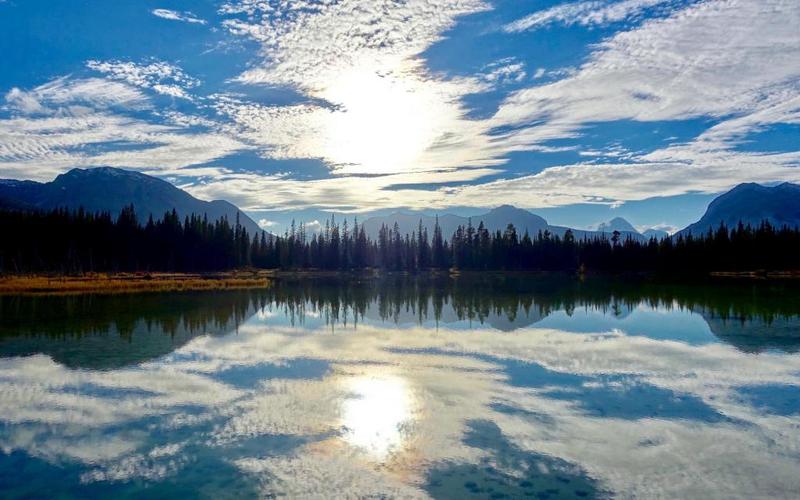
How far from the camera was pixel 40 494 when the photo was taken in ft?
42.7

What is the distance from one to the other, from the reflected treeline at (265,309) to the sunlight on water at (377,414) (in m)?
12.9

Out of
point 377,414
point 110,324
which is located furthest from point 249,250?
point 377,414

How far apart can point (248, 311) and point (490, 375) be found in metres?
33.8

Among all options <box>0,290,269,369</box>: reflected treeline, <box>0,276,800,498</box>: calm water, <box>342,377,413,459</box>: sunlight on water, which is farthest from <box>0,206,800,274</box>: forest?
<box>342,377,413,459</box>: sunlight on water

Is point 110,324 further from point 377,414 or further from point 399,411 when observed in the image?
point 399,411

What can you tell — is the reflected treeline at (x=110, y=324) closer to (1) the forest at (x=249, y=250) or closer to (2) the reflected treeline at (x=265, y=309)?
(2) the reflected treeline at (x=265, y=309)

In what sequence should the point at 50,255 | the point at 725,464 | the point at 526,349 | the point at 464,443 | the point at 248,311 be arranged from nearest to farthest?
the point at 725,464 → the point at 464,443 → the point at 526,349 → the point at 248,311 → the point at 50,255

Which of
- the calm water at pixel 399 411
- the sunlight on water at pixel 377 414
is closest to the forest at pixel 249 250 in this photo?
the calm water at pixel 399 411

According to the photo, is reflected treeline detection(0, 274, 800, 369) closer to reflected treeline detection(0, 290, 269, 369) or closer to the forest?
reflected treeline detection(0, 290, 269, 369)

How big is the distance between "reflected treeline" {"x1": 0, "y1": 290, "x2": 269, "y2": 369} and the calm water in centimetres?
34

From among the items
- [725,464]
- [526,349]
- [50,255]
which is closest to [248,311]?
[526,349]

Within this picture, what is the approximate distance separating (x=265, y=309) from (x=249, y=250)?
133m

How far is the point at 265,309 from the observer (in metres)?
56.8

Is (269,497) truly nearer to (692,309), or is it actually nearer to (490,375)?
(490,375)
